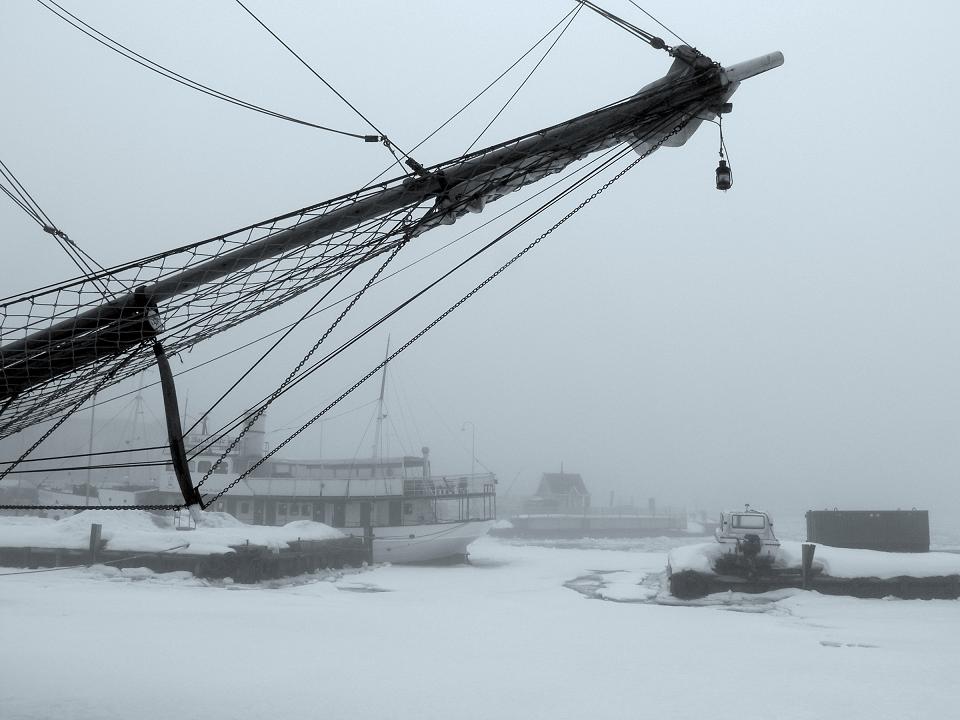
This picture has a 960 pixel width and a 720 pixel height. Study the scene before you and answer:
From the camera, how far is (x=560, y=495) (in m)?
113

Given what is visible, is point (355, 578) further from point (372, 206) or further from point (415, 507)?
point (372, 206)

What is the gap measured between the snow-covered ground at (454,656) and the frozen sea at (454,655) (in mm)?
63

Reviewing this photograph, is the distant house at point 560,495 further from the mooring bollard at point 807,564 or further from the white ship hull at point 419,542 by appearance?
the mooring bollard at point 807,564

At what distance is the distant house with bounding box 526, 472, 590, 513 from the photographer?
363ft

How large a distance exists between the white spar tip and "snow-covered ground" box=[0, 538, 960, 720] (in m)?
9.24

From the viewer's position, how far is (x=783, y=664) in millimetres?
14984

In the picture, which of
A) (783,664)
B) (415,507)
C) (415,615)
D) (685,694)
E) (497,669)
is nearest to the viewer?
(685,694)

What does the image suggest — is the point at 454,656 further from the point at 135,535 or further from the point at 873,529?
the point at 873,529

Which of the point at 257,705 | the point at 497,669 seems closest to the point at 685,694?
the point at 497,669

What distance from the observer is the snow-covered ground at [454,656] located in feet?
36.8

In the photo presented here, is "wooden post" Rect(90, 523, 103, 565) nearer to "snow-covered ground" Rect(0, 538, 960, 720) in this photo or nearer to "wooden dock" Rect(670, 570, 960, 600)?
"snow-covered ground" Rect(0, 538, 960, 720)

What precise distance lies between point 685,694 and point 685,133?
9068mm

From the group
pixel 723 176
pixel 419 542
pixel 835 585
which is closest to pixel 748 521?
pixel 835 585

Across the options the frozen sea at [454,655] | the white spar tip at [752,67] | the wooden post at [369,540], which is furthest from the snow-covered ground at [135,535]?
the white spar tip at [752,67]
